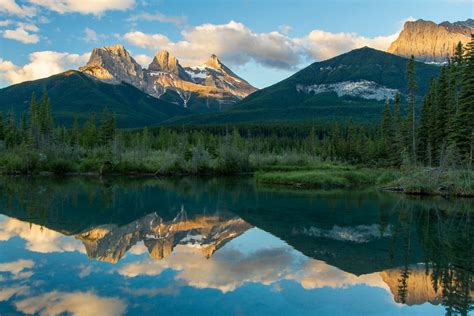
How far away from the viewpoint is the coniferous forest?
5203cm

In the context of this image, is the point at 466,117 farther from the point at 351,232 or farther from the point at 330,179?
the point at 351,232

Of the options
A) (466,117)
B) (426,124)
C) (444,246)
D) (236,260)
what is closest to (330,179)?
(466,117)

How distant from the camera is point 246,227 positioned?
1177 inches

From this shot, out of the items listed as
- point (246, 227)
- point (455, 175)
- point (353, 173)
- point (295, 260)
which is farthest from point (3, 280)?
point (353, 173)

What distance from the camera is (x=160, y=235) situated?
2641 cm

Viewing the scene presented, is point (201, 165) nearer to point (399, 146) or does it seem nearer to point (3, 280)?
point (399, 146)

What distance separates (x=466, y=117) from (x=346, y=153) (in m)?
59.7

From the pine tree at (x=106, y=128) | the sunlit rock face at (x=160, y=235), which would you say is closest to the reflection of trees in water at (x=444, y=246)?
the sunlit rock face at (x=160, y=235)

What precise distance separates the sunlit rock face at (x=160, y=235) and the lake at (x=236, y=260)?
0.07 metres

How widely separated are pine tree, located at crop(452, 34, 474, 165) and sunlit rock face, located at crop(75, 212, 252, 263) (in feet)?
108

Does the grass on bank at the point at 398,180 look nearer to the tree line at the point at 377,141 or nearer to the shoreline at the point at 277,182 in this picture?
the shoreline at the point at 277,182

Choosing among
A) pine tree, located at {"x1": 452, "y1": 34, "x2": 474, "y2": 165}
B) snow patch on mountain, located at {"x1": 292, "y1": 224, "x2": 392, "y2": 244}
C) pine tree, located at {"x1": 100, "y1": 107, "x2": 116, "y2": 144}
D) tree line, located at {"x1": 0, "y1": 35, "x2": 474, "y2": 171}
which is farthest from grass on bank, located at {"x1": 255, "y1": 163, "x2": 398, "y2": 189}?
pine tree, located at {"x1": 100, "y1": 107, "x2": 116, "y2": 144}

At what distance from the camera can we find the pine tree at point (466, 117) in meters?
51.6

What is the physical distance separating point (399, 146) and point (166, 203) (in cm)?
4441
